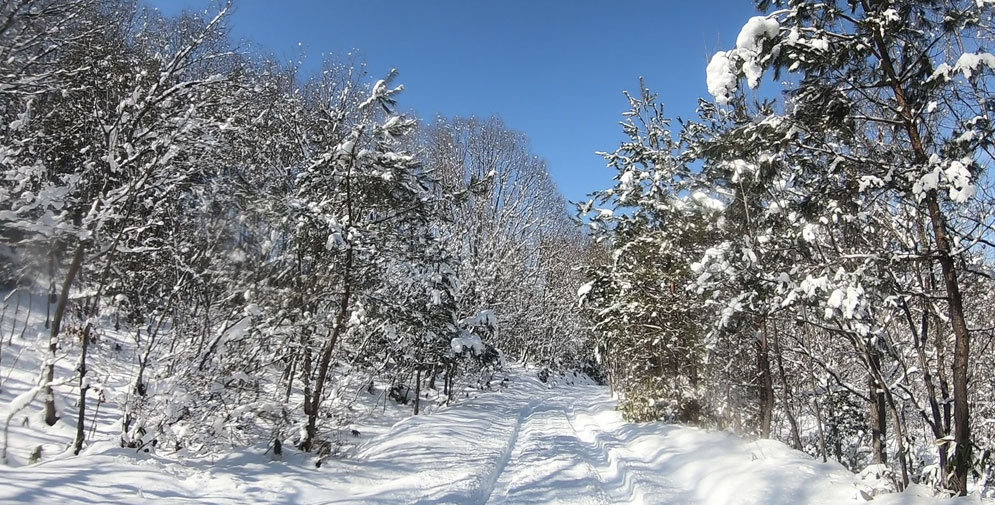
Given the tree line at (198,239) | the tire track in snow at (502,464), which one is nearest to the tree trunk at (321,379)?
the tree line at (198,239)

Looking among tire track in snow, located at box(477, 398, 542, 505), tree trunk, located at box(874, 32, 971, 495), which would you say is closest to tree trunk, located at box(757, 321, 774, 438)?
tree trunk, located at box(874, 32, 971, 495)

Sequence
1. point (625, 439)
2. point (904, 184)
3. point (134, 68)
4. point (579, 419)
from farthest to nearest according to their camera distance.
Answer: point (579, 419)
point (625, 439)
point (134, 68)
point (904, 184)

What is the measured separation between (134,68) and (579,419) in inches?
518

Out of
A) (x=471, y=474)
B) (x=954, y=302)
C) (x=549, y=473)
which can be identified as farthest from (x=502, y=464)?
(x=954, y=302)

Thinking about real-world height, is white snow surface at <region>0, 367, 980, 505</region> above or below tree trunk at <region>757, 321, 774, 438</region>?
below

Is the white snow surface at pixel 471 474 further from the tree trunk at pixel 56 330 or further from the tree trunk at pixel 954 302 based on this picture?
the tree trunk at pixel 56 330

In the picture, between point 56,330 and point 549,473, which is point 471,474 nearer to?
point 549,473

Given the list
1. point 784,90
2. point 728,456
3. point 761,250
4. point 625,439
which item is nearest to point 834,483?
point 728,456

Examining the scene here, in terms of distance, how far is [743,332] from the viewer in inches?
332

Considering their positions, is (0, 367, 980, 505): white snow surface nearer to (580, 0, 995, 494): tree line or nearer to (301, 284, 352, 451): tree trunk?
(301, 284, 352, 451): tree trunk

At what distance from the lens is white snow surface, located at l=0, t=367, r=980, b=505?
178 inches

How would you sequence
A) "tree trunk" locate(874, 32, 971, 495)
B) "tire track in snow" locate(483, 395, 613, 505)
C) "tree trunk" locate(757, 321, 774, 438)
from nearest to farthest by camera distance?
"tree trunk" locate(874, 32, 971, 495)
"tire track in snow" locate(483, 395, 613, 505)
"tree trunk" locate(757, 321, 774, 438)

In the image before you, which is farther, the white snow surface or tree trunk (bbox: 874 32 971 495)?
tree trunk (bbox: 874 32 971 495)

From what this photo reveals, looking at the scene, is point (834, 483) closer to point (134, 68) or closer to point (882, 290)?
point (882, 290)
